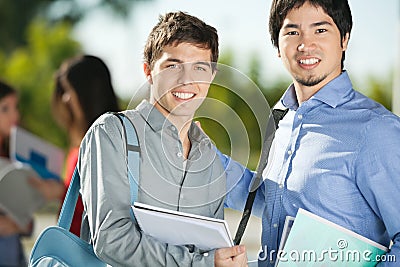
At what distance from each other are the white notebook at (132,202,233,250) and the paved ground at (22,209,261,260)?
149 inches

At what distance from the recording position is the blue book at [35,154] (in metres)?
3.49

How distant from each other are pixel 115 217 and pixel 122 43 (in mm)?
13901

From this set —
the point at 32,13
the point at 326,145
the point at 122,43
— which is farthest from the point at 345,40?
the point at 32,13

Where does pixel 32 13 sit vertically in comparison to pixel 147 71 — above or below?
below

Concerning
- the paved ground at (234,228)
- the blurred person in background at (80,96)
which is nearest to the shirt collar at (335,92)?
the blurred person in background at (80,96)

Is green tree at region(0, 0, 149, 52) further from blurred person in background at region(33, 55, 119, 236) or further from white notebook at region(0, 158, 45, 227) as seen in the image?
blurred person in background at region(33, 55, 119, 236)

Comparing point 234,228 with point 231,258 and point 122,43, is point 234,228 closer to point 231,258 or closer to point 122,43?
point 231,258

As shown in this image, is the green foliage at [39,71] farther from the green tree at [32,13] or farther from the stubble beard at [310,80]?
the stubble beard at [310,80]

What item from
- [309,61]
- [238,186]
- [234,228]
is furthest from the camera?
[234,228]

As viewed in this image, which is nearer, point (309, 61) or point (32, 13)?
point (309, 61)

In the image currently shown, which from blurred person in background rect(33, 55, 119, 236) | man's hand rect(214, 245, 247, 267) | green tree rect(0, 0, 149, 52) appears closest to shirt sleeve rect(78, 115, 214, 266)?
man's hand rect(214, 245, 247, 267)

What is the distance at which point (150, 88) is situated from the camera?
1984 millimetres

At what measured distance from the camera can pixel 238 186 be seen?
2197 millimetres

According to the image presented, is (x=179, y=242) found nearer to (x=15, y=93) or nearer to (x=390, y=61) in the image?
(x=15, y=93)
